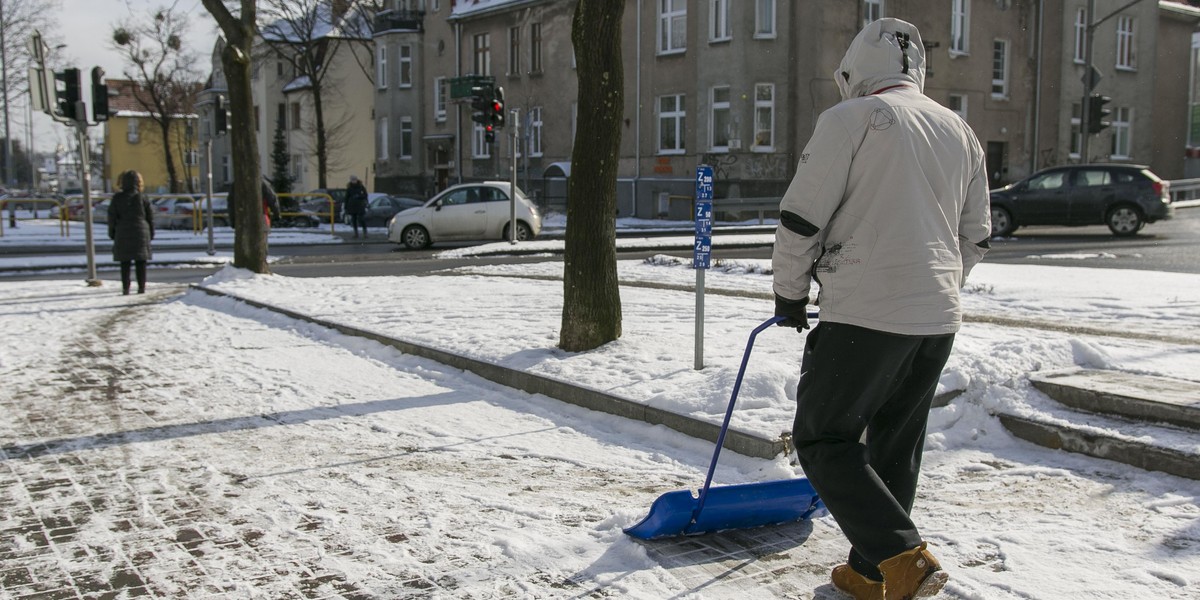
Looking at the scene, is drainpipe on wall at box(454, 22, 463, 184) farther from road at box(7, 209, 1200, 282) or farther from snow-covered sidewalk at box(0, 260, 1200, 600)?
snow-covered sidewalk at box(0, 260, 1200, 600)

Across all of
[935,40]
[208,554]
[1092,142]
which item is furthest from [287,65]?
[208,554]

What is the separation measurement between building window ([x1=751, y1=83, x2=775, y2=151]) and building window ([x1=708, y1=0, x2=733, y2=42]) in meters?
2.00

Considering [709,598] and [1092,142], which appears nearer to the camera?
[709,598]

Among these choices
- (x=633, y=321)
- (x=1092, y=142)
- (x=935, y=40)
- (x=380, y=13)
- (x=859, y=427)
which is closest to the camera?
(x=859, y=427)

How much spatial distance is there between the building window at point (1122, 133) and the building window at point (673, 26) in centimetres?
1880

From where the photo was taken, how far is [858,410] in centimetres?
337

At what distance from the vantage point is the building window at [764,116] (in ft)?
105

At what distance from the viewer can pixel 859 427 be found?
341 centimetres

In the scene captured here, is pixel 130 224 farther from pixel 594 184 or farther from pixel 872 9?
pixel 872 9

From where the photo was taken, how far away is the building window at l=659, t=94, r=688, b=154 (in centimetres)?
3428

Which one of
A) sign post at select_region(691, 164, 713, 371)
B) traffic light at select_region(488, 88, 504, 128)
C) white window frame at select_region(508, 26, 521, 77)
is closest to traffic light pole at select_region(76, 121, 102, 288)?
traffic light at select_region(488, 88, 504, 128)

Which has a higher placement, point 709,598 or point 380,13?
point 380,13

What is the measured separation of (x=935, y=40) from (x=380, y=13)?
87.9ft

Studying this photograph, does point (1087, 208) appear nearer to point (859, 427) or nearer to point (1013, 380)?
point (1013, 380)
